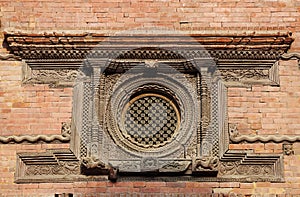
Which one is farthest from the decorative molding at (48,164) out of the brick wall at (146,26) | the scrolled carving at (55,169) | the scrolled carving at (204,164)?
the scrolled carving at (204,164)

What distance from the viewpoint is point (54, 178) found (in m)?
9.05

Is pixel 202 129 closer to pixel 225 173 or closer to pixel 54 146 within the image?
pixel 225 173

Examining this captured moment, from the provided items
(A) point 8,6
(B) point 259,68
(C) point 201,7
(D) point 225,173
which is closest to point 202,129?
(D) point 225,173

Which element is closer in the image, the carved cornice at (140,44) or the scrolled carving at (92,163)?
the scrolled carving at (92,163)

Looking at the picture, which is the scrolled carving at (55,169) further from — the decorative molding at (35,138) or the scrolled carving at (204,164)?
the scrolled carving at (204,164)

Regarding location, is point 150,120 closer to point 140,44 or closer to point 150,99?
point 150,99

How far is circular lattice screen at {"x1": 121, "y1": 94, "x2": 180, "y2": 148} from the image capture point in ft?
30.9

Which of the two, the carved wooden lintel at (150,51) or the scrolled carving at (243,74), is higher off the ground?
the carved wooden lintel at (150,51)

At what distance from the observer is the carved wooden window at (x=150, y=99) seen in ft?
29.8

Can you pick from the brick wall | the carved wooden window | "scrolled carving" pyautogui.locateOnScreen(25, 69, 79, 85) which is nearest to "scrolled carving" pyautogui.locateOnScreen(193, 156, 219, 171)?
the carved wooden window

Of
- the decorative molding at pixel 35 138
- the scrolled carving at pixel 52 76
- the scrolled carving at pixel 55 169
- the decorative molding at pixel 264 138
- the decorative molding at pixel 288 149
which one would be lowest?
the scrolled carving at pixel 55 169

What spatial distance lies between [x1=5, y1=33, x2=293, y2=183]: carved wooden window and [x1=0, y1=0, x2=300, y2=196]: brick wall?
129mm

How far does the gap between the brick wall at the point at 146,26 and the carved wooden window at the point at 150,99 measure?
0.13 m

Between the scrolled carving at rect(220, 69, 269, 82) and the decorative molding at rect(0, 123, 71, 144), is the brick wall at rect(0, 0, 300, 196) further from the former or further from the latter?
the scrolled carving at rect(220, 69, 269, 82)
